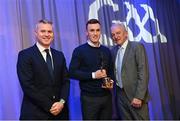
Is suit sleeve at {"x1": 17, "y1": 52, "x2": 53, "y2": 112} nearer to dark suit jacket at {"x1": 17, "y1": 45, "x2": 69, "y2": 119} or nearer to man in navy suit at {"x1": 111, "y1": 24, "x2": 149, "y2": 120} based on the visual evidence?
dark suit jacket at {"x1": 17, "y1": 45, "x2": 69, "y2": 119}

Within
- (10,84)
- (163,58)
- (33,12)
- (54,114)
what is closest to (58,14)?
(33,12)

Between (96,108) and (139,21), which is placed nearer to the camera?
(96,108)

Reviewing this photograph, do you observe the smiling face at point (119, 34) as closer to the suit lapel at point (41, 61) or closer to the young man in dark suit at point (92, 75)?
the young man in dark suit at point (92, 75)

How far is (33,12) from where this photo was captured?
10.3ft

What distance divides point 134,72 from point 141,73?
0.07 meters

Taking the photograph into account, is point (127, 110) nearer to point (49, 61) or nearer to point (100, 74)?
point (100, 74)

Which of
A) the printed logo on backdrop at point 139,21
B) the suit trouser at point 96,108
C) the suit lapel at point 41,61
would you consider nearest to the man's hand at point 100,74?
the suit trouser at point 96,108

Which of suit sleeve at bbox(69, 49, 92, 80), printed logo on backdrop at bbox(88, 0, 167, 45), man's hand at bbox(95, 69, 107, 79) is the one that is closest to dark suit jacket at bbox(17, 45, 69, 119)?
suit sleeve at bbox(69, 49, 92, 80)

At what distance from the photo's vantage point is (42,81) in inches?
98.1

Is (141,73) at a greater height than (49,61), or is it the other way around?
(49,61)

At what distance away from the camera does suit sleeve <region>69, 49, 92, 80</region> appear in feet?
8.88

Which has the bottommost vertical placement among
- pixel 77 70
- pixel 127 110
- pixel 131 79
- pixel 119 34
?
pixel 127 110

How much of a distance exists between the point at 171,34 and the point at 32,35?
2.09 meters

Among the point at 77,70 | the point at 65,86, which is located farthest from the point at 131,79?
the point at 65,86
